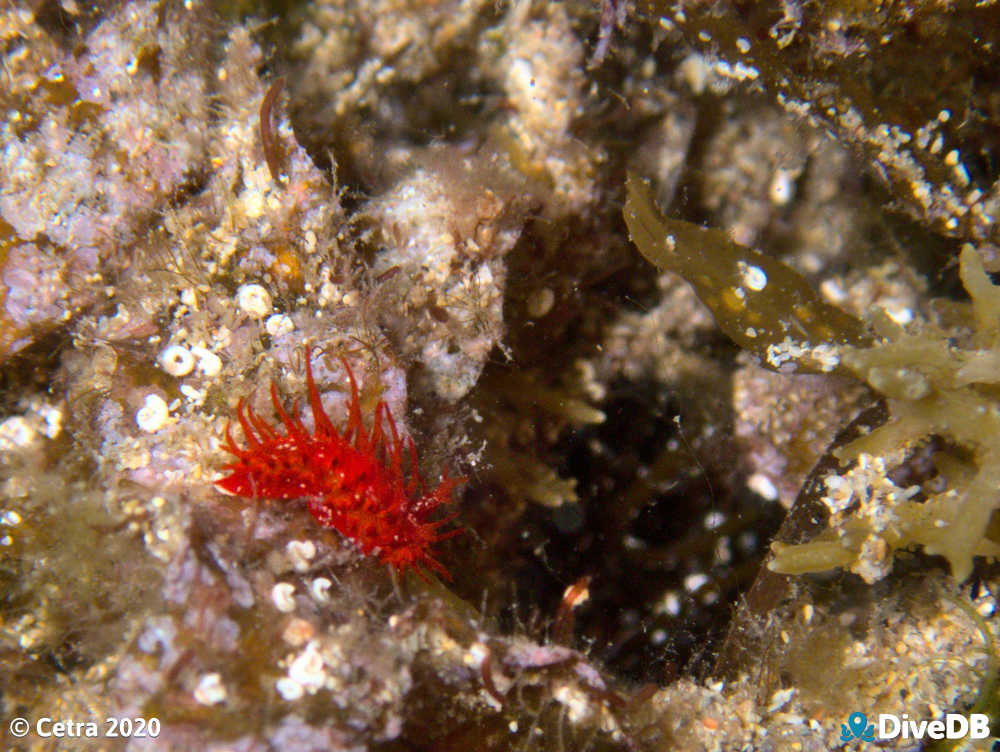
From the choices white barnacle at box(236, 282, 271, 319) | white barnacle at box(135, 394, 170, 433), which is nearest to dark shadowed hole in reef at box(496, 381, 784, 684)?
white barnacle at box(236, 282, 271, 319)

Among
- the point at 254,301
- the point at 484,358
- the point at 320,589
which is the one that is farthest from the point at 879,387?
the point at 254,301

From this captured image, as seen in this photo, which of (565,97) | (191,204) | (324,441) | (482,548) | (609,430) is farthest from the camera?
(609,430)

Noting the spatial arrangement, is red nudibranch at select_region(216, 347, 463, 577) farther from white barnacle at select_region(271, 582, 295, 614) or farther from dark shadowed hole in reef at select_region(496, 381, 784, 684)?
dark shadowed hole in reef at select_region(496, 381, 784, 684)

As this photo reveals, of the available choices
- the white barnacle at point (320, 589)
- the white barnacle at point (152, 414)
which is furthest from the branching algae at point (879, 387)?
the white barnacle at point (152, 414)

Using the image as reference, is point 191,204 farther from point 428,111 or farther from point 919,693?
point 919,693

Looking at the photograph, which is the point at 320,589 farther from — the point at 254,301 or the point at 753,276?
the point at 753,276

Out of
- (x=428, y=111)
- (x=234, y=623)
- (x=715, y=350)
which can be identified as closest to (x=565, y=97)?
(x=428, y=111)

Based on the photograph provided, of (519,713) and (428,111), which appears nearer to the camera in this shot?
(519,713)

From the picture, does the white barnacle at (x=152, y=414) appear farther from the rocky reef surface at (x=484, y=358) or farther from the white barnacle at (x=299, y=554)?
the white barnacle at (x=299, y=554)
